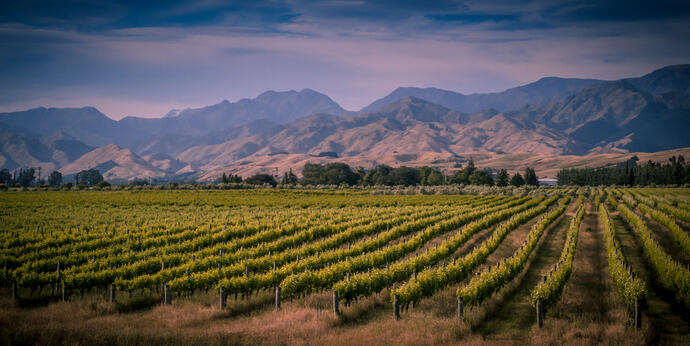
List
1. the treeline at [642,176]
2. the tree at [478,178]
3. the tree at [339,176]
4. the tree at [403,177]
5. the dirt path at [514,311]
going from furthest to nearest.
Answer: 1. the tree at [403,177]
2. the tree at [339,176]
3. the tree at [478,178]
4. the treeline at [642,176]
5. the dirt path at [514,311]

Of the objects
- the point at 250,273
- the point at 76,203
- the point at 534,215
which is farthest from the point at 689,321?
the point at 76,203

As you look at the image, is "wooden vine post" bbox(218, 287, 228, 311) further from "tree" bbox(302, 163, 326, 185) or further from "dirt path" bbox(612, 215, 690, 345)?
"tree" bbox(302, 163, 326, 185)

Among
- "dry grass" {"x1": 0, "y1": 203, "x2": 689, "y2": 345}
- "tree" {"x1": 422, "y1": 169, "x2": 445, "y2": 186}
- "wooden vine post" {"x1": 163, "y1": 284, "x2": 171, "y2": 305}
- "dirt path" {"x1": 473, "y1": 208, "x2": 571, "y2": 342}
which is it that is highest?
"tree" {"x1": 422, "y1": 169, "x2": 445, "y2": 186}

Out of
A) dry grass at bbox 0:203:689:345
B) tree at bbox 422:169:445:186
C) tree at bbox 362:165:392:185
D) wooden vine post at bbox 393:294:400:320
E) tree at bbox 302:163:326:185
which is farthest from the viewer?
tree at bbox 302:163:326:185

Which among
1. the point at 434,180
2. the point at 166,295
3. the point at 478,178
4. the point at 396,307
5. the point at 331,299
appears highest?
the point at 478,178

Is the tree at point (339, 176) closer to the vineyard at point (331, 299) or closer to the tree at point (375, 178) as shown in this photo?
the tree at point (375, 178)

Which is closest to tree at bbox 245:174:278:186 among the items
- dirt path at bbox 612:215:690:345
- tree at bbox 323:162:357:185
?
tree at bbox 323:162:357:185

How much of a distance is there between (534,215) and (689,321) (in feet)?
117

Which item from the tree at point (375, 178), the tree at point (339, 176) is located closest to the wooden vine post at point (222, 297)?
the tree at point (375, 178)

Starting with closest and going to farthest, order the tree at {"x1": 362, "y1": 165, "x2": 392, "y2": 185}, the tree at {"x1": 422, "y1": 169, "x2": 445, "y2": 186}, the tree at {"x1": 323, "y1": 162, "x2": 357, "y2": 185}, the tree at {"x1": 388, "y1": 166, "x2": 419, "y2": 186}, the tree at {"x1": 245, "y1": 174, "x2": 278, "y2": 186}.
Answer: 1. the tree at {"x1": 362, "y1": 165, "x2": 392, "y2": 185}
2. the tree at {"x1": 422, "y1": 169, "x2": 445, "y2": 186}
3. the tree at {"x1": 245, "y1": 174, "x2": 278, "y2": 186}
4. the tree at {"x1": 323, "y1": 162, "x2": 357, "y2": 185}
5. the tree at {"x1": 388, "y1": 166, "x2": 419, "y2": 186}

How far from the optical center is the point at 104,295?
57.0 feet

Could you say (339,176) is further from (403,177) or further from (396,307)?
(396,307)

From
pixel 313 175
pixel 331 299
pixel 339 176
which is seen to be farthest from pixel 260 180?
pixel 331 299

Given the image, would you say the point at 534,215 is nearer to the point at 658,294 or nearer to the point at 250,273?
the point at 658,294
